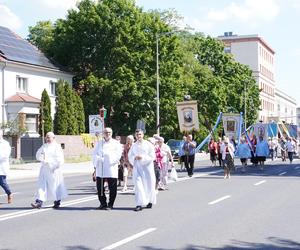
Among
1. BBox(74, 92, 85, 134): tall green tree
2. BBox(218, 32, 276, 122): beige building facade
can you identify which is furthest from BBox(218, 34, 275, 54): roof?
BBox(74, 92, 85, 134): tall green tree

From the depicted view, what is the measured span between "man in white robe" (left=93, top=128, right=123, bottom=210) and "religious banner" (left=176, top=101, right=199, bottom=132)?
2530 cm

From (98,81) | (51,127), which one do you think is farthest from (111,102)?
(51,127)

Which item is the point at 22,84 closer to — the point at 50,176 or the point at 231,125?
the point at 231,125

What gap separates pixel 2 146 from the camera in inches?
577

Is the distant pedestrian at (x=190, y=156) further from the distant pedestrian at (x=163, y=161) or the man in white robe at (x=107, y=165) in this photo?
the man in white robe at (x=107, y=165)

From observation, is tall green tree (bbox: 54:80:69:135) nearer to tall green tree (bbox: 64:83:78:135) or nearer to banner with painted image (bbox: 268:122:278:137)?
tall green tree (bbox: 64:83:78:135)

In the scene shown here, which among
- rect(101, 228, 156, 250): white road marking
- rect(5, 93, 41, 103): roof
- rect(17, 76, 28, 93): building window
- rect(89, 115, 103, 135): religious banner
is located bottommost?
rect(101, 228, 156, 250): white road marking

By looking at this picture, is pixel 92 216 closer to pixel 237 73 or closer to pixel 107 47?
pixel 107 47

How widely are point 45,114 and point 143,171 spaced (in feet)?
107

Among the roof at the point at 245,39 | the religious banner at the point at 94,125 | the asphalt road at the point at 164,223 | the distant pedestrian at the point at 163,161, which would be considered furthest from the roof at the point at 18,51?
the roof at the point at 245,39

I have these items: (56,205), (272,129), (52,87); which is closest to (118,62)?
(52,87)

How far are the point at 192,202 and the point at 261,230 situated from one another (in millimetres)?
4480

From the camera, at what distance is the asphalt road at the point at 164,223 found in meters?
8.77

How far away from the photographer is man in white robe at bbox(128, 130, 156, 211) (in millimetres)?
12969
